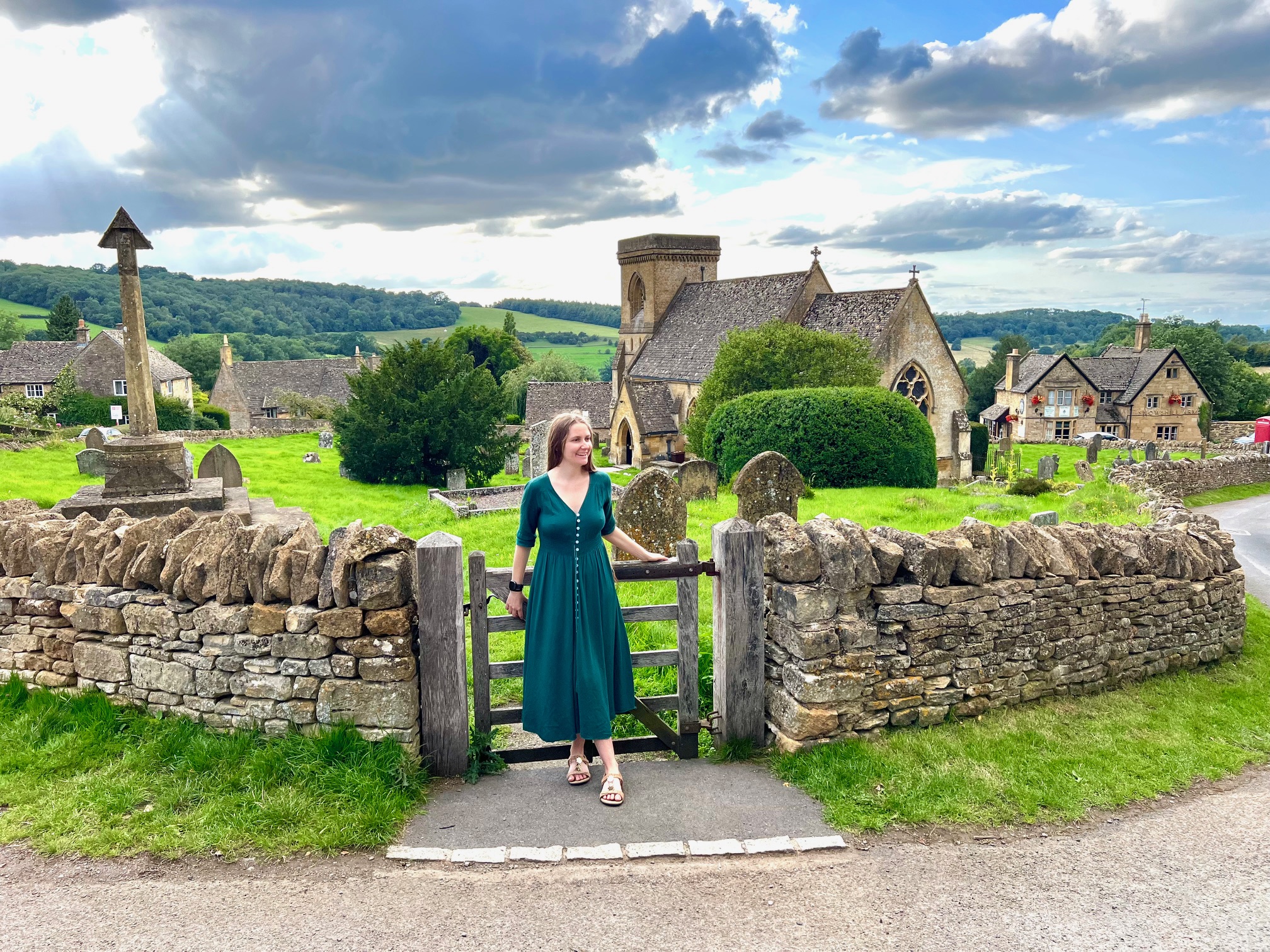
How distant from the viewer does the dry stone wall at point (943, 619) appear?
6.15 metres

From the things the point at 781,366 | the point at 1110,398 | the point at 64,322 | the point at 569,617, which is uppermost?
the point at 64,322

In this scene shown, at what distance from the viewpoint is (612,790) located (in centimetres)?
556

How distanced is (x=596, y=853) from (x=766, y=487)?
10.7 meters

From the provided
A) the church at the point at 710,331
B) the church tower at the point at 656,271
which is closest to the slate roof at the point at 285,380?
the church tower at the point at 656,271

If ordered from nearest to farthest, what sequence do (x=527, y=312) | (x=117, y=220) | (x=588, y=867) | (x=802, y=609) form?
(x=588, y=867), (x=802, y=609), (x=117, y=220), (x=527, y=312)

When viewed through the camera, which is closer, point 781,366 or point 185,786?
point 185,786

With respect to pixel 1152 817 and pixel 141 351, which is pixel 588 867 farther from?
pixel 141 351

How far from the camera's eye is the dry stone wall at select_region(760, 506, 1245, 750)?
6.15m

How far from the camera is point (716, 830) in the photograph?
5262 millimetres

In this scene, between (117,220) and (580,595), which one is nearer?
(580,595)

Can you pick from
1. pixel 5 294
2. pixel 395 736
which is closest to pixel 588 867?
pixel 395 736

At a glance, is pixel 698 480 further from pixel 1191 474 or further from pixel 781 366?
pixel 1191 474

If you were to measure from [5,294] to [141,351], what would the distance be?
Answer: 123 meters

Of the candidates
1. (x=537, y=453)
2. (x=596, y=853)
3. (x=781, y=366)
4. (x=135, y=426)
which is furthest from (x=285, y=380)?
(x=596, y=853)
